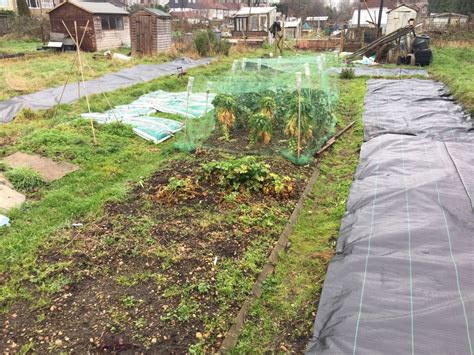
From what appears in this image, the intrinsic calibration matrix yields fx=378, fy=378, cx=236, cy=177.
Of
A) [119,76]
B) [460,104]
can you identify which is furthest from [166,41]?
[460,104]

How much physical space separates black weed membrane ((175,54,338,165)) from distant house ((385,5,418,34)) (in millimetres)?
18271

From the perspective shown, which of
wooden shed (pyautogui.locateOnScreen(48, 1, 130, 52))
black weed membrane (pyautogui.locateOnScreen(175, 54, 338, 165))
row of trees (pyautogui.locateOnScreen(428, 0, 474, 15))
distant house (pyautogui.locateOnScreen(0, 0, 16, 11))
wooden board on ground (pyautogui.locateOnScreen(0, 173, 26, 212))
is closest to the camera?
wooden board on ground (pyautogui.locateOnScreen(0, 173, 26, 212))

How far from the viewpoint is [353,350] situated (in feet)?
8.41

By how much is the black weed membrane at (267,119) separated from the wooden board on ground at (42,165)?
1.91 meters

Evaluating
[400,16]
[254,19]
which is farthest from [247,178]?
[254,19]

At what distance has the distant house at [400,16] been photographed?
22516 millimetres

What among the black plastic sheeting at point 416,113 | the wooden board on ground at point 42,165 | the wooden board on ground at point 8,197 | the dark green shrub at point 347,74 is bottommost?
the wooden board on ground at point 8,197

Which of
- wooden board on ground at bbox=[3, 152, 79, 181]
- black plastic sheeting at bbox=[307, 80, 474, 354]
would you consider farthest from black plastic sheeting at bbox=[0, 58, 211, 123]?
black plastic sheeting at bbox=[307, 80, 474, 354]

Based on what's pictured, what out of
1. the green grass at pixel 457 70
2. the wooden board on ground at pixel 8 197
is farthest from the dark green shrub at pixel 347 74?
the wooden board on ground at pixel 8 197

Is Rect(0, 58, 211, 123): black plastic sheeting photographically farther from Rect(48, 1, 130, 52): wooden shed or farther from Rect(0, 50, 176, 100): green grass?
Rect(48, 1, 130, 52): wooden shed

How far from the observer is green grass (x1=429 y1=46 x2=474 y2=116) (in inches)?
373

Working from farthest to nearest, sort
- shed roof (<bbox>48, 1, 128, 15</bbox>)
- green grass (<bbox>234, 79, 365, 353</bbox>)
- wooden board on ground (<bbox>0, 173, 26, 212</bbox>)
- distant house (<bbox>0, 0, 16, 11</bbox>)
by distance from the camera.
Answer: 1. distant house (<bbox>0, 0, 16, 11</bbox>)
2. shed roof (<bbox>48, 1, 128, 15</bbox>)
3. wooden board on ground (<bbox>0, 173, 26, 212</bbox>)
4. green grass (<bbox>234, 79, 365, 353</bbox>)

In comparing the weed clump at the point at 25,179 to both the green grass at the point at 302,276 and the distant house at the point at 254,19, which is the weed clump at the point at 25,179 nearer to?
the green grass at the point at 302,276

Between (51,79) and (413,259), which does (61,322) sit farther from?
(51,79)
